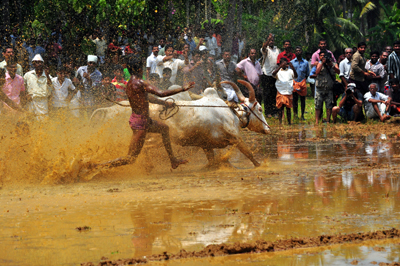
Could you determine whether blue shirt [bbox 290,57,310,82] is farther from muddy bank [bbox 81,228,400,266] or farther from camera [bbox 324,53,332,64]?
muddy bank [bbox 81,228,400,266]

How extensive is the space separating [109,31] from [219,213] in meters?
10.9

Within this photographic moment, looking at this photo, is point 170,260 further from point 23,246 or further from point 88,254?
point 23,246

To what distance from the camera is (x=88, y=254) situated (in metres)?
4.13

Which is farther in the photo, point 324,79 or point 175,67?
point 324,79

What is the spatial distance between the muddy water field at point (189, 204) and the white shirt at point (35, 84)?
2845mm

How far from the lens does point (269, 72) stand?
1445 centimetres

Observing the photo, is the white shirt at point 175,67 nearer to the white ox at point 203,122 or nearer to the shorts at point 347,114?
the shorts at point 347,114

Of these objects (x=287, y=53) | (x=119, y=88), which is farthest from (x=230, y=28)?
(x=119, y=88)

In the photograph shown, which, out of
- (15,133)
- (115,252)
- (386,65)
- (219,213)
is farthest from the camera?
(386,65)

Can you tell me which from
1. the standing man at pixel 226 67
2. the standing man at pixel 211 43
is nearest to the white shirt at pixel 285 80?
the standing man at pixel 226 67

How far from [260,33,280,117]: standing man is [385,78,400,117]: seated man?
2.74 meters

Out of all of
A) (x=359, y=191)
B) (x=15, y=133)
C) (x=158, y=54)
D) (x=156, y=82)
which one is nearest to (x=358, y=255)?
(x=359, y=191)

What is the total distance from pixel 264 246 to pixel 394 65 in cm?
1082

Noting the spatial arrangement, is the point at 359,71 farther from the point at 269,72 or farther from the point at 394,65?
the point at 269,72
